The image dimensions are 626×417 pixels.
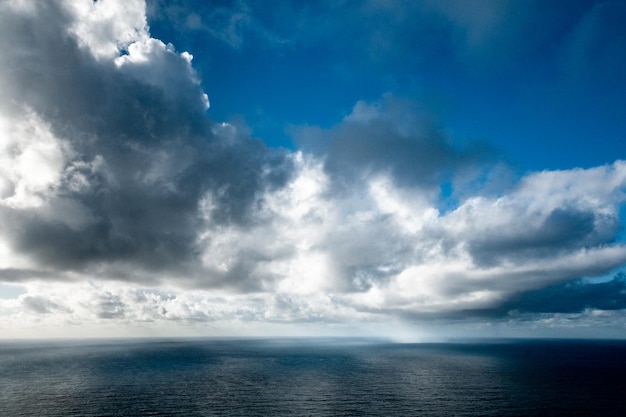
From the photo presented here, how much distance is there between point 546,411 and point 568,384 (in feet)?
194

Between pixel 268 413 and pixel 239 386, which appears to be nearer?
pixel 268 413

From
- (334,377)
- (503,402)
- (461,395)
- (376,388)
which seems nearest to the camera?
(503,402)

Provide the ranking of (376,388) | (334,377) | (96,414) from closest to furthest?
(96,414) → (376,388) → (334,377)

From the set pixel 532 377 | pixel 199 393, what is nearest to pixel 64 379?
pixel 199 393

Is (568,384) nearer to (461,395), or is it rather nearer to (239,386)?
(461,395)

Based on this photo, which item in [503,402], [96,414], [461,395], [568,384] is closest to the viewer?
[96,414]

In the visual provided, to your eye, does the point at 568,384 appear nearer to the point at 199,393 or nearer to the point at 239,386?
the point at 239,386

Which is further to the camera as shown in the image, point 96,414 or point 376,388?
point 376,388

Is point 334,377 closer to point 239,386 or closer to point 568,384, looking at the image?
point 239,386

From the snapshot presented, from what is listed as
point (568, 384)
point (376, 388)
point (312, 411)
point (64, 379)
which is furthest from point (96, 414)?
point (568, 384)

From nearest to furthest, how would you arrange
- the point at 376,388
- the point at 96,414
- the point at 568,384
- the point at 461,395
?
the point at 96,414
the point at 461,395
the point at 376,388
the point at 568,384

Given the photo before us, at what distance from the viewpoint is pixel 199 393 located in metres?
116

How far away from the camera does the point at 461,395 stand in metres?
116

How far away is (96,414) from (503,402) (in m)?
113
